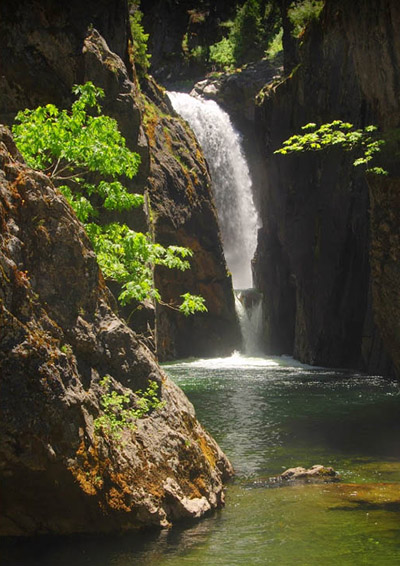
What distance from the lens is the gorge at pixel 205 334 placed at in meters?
7.00

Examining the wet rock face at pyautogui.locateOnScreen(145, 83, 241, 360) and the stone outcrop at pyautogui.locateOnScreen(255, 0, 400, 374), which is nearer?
the stone outcrop at pyautogui.locateOnScreen(255, 0, 400, 374)

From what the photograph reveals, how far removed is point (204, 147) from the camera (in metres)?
45.1

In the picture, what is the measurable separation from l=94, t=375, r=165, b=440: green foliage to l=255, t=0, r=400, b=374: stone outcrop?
11016mm

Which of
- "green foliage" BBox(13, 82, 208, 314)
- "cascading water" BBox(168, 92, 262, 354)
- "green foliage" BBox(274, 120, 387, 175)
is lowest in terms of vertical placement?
"green foliage" BBox(13, 82, 208, 314)

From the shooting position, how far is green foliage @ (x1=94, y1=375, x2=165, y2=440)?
299 inches

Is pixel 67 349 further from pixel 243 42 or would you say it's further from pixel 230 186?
pixel 243 42

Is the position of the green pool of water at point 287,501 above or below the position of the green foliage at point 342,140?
below

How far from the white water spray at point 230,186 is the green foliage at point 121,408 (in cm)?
3689

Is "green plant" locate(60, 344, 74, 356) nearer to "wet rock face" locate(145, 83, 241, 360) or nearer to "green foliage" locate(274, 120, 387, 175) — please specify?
"green foliage" locate(274, 120, 387, 175)

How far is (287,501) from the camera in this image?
902 centimetres

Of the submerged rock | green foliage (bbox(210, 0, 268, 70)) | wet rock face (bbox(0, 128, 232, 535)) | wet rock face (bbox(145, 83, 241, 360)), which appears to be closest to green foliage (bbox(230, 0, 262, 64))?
green foliage (bbox(210, 0, 268, 70))

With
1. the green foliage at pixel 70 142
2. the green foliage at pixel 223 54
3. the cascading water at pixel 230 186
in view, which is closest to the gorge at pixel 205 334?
the cascading water at pixel 230 186

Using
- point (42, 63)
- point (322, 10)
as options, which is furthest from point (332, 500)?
point (322, 10)

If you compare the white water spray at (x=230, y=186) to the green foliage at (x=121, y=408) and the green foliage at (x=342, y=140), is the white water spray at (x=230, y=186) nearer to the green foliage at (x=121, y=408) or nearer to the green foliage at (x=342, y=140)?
the green foliage at (x=342, y=140)
